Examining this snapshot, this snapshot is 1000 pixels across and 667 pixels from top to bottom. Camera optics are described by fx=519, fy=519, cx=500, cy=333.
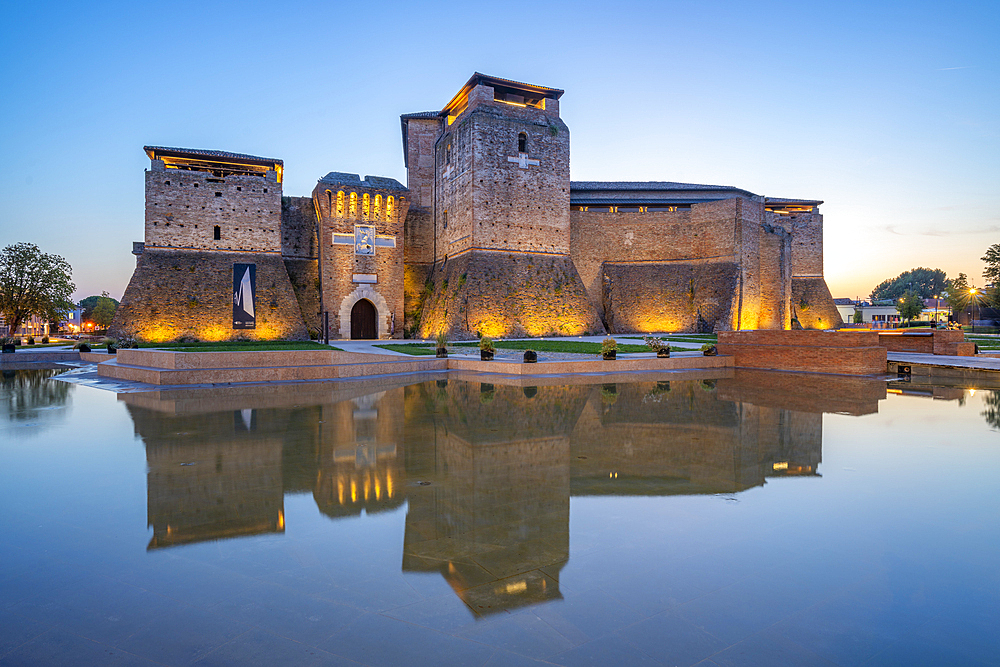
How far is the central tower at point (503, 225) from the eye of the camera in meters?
23.5

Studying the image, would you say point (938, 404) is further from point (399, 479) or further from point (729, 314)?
point (729, 314)

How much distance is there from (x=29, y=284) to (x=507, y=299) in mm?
28770

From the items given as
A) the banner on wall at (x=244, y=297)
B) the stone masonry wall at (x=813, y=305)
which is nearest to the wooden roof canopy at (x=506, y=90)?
the banner on wall at (x=244, y=297)

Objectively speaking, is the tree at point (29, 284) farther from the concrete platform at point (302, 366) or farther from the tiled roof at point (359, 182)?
the concrete platform at point (302, 366)

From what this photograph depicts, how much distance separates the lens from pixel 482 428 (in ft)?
20.7

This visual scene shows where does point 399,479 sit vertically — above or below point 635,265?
below

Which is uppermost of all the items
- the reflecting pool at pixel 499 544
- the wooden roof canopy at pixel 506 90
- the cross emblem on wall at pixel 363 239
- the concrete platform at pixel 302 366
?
the wooden roof canopy at pixel 506 90

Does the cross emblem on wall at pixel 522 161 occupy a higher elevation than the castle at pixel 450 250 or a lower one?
higher

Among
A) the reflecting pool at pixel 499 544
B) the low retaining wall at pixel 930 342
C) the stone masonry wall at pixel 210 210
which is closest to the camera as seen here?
the reflecting pool at pixel 499 544

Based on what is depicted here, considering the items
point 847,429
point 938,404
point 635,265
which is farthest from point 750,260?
point 847,429

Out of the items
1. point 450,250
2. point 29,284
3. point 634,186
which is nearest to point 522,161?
point 450,250

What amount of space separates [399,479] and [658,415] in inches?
169

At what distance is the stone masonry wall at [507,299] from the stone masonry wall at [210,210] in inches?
328

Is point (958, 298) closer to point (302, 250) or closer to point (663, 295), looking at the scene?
point (663, 295)
